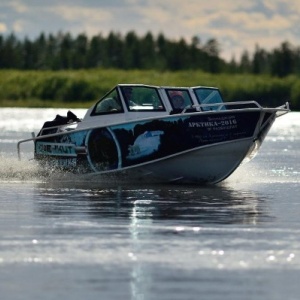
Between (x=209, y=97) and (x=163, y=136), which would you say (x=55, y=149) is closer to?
(x=163, y=136)

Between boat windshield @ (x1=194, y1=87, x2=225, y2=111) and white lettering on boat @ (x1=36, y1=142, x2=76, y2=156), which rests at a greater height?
boat windshield @ (x1=194, y1=87, x2=225, y2=111)

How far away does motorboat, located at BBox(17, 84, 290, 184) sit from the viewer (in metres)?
25.9

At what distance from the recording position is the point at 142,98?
2681 centimetres

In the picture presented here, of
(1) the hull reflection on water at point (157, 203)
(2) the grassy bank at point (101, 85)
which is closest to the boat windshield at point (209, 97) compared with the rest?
(1) the hull reflection on water at point (157, 203)

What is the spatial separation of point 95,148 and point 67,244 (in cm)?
937

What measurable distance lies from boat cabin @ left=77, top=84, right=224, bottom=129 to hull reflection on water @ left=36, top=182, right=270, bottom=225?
1266mm

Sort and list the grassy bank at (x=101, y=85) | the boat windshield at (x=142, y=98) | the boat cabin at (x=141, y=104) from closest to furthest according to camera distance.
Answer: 1. the boat cabin at (x=141, y=104)
2. the boat windshield at (x=142, y=98)
3. the grassy bank at (x=101, y=85)

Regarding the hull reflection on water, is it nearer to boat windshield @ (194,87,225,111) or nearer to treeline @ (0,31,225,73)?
boat windshield @ (194,87,225,111)

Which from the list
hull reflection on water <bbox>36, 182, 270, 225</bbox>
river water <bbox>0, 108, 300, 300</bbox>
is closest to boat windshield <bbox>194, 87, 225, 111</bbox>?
river water <bbox>0, 108, 300, 300</bbox>

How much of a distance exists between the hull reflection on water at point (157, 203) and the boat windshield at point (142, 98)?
1435 mm

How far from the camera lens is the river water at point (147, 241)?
14.7 metres

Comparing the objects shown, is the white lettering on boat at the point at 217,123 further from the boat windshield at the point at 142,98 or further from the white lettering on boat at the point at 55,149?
the white lettering on boat at the point at 55,149

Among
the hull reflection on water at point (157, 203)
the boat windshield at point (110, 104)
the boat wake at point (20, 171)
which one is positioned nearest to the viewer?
the hull reflection on water at point (157, 203)

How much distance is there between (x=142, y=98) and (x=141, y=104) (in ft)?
0.52
